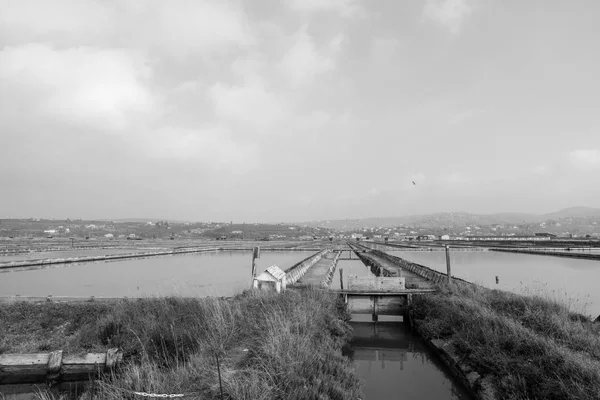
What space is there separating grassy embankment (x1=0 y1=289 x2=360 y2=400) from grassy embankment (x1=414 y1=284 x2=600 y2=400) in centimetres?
294

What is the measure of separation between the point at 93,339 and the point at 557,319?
39.2ft

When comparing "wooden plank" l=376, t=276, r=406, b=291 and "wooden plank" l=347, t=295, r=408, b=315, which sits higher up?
"wooden plank" l=376, t=276, r=406, b=291

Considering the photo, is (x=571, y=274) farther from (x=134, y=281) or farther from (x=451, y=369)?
(x=134, y=281)

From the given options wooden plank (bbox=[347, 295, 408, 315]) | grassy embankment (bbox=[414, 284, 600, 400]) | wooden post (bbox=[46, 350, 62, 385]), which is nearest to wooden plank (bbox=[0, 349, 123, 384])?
wooden post (bbox=[46, 350, 62, 385])

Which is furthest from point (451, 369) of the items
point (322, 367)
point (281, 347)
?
point (281, 347)

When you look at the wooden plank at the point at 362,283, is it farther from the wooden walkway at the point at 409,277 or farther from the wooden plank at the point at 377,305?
the wooden walkway at the point at 409,277

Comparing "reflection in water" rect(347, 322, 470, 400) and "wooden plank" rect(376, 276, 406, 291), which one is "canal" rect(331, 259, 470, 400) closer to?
"reflection in water" rect(347, 322, 470, 400)

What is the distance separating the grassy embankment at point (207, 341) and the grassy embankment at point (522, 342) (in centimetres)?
294

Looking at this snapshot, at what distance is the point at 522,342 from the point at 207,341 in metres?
6.56

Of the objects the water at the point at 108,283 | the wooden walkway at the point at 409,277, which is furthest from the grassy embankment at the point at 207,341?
the wooden walkway at the point at 409,277

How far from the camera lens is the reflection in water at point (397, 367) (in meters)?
8.60

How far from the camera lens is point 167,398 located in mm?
4719

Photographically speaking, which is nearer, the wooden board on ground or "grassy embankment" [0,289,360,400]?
"grassy embankment" [0,289,360,400]

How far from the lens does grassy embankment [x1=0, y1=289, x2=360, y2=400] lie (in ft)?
17.2
